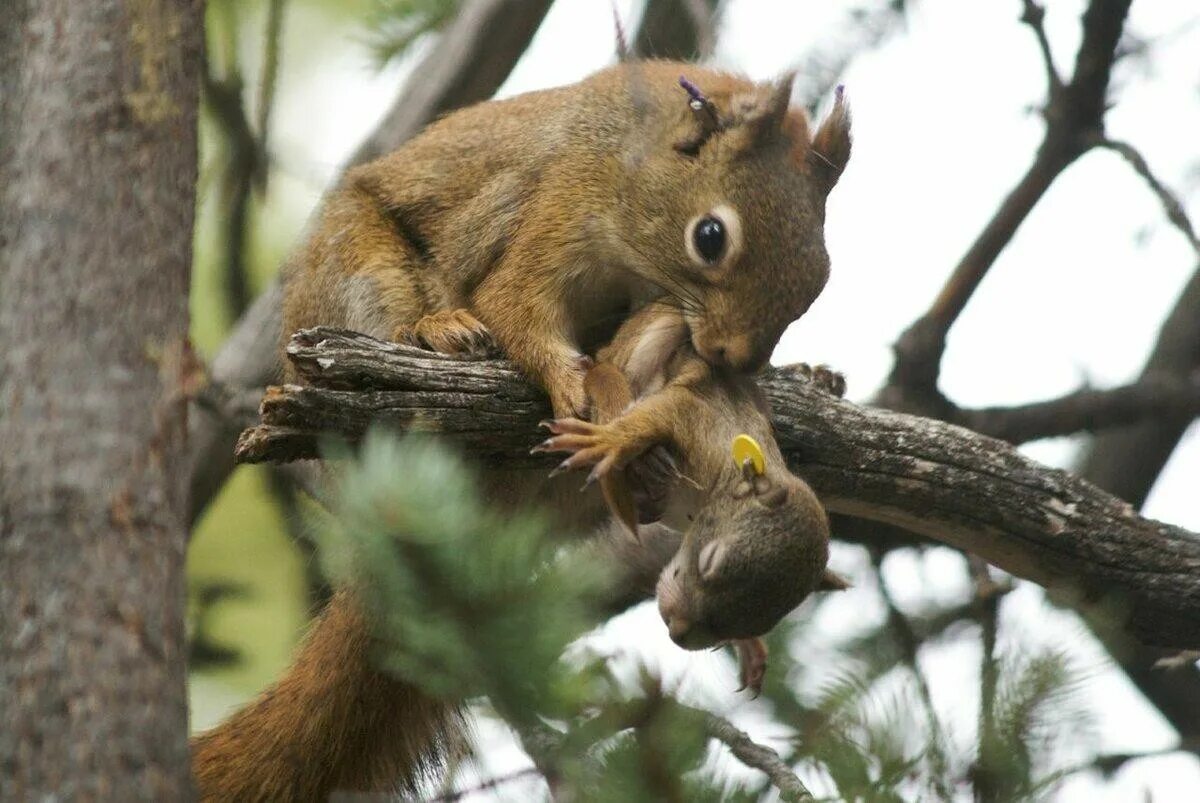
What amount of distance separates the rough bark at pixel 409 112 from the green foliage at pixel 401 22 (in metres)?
0.78

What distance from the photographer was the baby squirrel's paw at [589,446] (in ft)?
8.48

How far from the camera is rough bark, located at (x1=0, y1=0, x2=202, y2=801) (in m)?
2.06

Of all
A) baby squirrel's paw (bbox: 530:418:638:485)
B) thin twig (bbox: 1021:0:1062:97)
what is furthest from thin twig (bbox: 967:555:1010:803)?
thin twig (bbox: 1021:0:1062:97)

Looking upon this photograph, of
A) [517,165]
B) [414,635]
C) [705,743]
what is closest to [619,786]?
[705,743]

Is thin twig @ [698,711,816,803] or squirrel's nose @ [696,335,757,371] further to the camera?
squirrel's nose @ [696,335,757,371]

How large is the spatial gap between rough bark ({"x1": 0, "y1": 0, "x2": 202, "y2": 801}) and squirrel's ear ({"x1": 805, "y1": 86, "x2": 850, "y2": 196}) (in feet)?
4.44

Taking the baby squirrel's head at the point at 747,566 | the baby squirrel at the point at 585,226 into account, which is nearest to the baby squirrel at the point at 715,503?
the baby squirrel's head at the point at 747,566

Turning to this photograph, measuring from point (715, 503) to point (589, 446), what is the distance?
0.90 feet

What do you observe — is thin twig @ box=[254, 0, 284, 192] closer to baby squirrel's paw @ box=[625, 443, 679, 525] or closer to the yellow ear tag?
baby squirrel's paw @ box=[625, 443, 679, 525]

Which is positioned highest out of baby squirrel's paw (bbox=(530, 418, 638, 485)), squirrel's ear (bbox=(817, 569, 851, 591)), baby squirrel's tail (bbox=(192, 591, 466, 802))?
baby squirrel's paw (bbox=(530, 418, 638, 485))

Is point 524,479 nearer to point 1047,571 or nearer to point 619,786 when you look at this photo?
point 1047,571

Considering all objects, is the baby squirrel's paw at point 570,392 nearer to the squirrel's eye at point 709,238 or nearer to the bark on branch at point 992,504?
the bark on branch at point 992,504

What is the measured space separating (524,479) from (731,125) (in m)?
0.94

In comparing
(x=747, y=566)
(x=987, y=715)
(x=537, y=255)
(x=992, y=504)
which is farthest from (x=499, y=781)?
(x=992, y=504)
